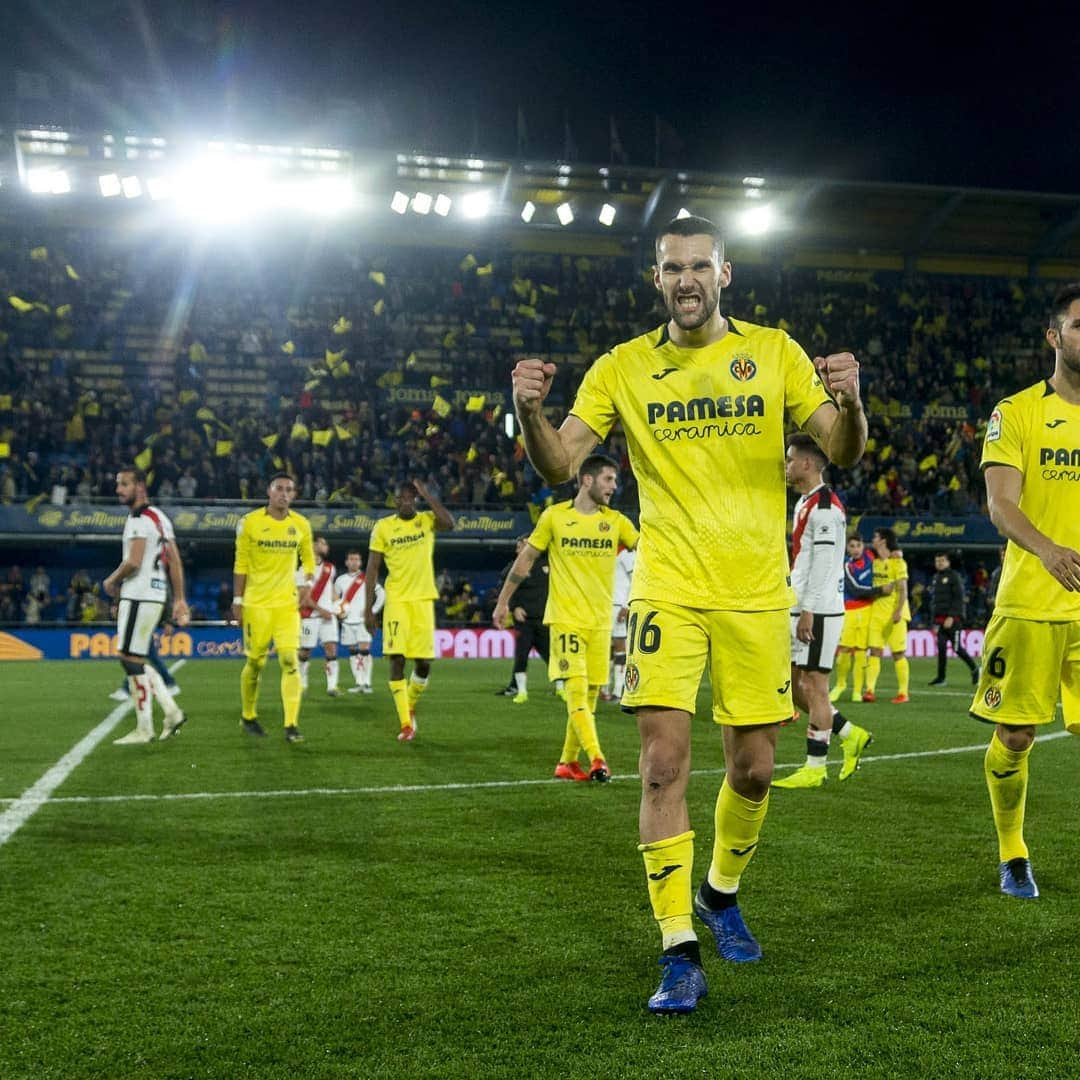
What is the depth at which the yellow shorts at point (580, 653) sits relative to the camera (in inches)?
332

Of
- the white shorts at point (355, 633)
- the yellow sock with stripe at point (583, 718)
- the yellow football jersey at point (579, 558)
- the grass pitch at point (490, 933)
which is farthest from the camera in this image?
the white shorts at point (355, 633)

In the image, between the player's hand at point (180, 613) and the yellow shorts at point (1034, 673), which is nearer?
the yellow shorts at point (1034, 673)

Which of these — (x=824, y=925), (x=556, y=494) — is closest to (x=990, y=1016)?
(x=824, y=925)

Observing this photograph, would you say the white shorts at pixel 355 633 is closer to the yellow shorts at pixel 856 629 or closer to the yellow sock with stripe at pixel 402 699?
the yellow sock with stripe at pixel 402 699

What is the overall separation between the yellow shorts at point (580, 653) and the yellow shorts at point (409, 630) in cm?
266

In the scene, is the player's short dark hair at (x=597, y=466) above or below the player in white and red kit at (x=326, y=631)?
above

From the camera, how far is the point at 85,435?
30531 mm

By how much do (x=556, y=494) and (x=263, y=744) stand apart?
21.8 meters

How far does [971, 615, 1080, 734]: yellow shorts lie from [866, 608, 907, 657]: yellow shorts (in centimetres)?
1173

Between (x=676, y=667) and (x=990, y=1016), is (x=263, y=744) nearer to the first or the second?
(x=676, y=667)

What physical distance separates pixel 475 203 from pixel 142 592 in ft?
91.7

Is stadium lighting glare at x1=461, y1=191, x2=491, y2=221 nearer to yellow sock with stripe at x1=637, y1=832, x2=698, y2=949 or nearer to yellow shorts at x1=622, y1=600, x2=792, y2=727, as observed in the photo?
yellow shorts at x1=622, y1=600, x2=792, y2=727

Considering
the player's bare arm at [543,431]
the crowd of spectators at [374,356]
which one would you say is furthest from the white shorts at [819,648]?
the crowd of spectators at [374,356]

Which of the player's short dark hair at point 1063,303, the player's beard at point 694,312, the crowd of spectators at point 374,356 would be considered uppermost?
the crowd of spectators at point 374,356
